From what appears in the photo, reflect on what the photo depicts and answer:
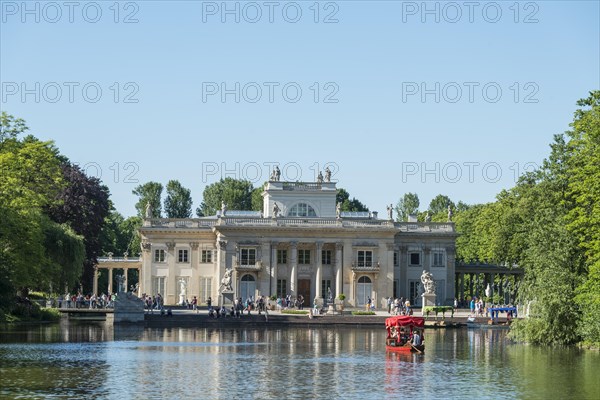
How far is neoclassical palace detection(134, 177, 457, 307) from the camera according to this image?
3858 inches

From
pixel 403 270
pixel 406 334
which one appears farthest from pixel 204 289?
pixel 406 334

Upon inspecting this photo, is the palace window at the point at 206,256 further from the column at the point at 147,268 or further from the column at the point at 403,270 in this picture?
the column at the point at 403,270

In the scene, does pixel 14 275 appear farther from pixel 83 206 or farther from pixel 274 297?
pixel 274 297

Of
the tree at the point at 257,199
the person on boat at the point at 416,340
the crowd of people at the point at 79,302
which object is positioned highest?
the tree at the point at 257,199

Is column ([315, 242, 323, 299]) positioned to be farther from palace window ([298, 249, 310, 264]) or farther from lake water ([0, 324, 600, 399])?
lake water ([0, 324, 600, 399])

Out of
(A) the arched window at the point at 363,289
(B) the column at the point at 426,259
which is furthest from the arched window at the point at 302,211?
(B) the column at the point at 426,259

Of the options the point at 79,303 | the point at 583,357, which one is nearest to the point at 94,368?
the point at 583,357

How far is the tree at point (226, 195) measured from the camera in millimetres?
154625

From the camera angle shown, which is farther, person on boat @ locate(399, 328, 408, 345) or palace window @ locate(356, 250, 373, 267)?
palace window @ locate(356, 250, 373, 267)

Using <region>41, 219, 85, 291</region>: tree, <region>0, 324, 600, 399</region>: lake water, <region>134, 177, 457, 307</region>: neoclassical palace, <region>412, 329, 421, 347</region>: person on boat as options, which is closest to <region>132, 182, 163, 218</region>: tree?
<region>134, 177, 457, 307</region>: neoclassical palace

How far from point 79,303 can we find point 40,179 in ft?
53.8

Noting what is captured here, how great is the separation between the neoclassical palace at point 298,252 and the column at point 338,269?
3.4 inches

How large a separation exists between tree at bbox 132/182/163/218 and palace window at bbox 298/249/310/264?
51.7m

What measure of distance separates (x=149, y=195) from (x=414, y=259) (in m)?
56.7
